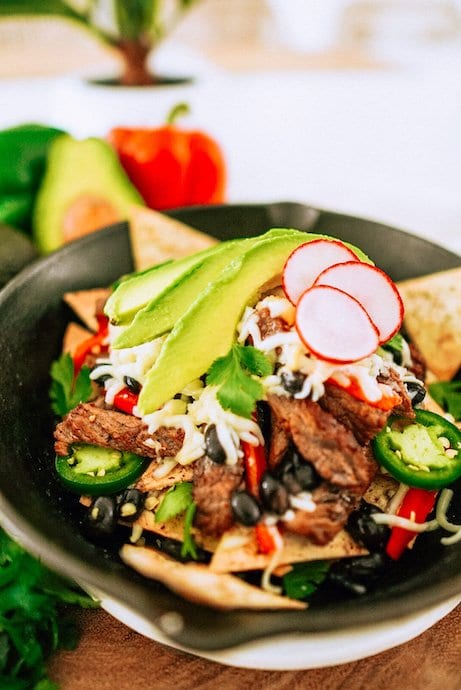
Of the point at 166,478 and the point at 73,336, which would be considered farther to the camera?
the point at 73,336

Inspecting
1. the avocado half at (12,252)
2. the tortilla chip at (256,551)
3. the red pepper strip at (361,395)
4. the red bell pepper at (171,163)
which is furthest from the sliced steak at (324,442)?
the red bell pepper at (171,163)

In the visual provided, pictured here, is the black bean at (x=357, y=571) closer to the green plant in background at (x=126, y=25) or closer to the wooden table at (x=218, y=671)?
the wooden table at (x=218, y=671)

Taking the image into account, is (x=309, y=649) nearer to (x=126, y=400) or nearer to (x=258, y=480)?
(x=258, y=480)

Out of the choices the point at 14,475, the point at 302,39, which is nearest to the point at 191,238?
the point at 14,475

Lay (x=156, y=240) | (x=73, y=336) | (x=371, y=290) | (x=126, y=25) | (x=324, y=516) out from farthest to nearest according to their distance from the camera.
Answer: (x=126, y=25) → (x=156, y=240) → (x=73, y=336) → (x=371, y=290) → (x=324, y=516)

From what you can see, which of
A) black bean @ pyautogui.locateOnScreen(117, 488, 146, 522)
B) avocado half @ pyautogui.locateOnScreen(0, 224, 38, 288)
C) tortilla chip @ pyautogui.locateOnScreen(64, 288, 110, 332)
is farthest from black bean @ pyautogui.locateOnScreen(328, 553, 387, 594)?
avocado half @ pyautogui.locateOnScreen(0, 224, 38, 288)

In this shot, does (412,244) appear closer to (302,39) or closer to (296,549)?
(296,549)

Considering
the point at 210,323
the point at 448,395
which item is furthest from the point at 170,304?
the point at 448,395
